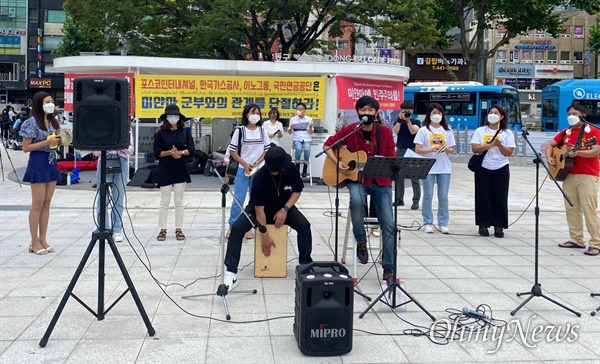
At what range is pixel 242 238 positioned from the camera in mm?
5840

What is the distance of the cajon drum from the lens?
20.8 feet

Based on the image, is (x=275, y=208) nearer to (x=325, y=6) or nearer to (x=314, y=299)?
(x=314, y=299)

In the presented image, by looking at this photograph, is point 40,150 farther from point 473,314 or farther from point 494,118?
point 494,118

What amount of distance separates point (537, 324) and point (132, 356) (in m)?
3.09

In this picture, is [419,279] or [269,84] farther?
[269,84]

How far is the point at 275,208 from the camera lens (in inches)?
239

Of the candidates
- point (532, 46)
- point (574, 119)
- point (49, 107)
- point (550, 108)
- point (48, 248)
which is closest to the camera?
point (49, 107)

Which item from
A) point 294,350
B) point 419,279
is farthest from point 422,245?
point 294,350

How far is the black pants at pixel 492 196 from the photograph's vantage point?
28.5 ft

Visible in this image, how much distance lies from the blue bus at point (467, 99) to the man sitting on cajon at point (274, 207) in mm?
23777

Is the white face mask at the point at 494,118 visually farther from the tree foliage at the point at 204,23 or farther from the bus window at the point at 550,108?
the bus window at the point at 550,108

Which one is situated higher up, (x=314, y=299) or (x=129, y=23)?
(x=129, y=23)

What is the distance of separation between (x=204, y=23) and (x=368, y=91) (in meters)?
6.33

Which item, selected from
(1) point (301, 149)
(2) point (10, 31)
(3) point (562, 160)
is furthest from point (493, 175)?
(2) point (10, 31)
